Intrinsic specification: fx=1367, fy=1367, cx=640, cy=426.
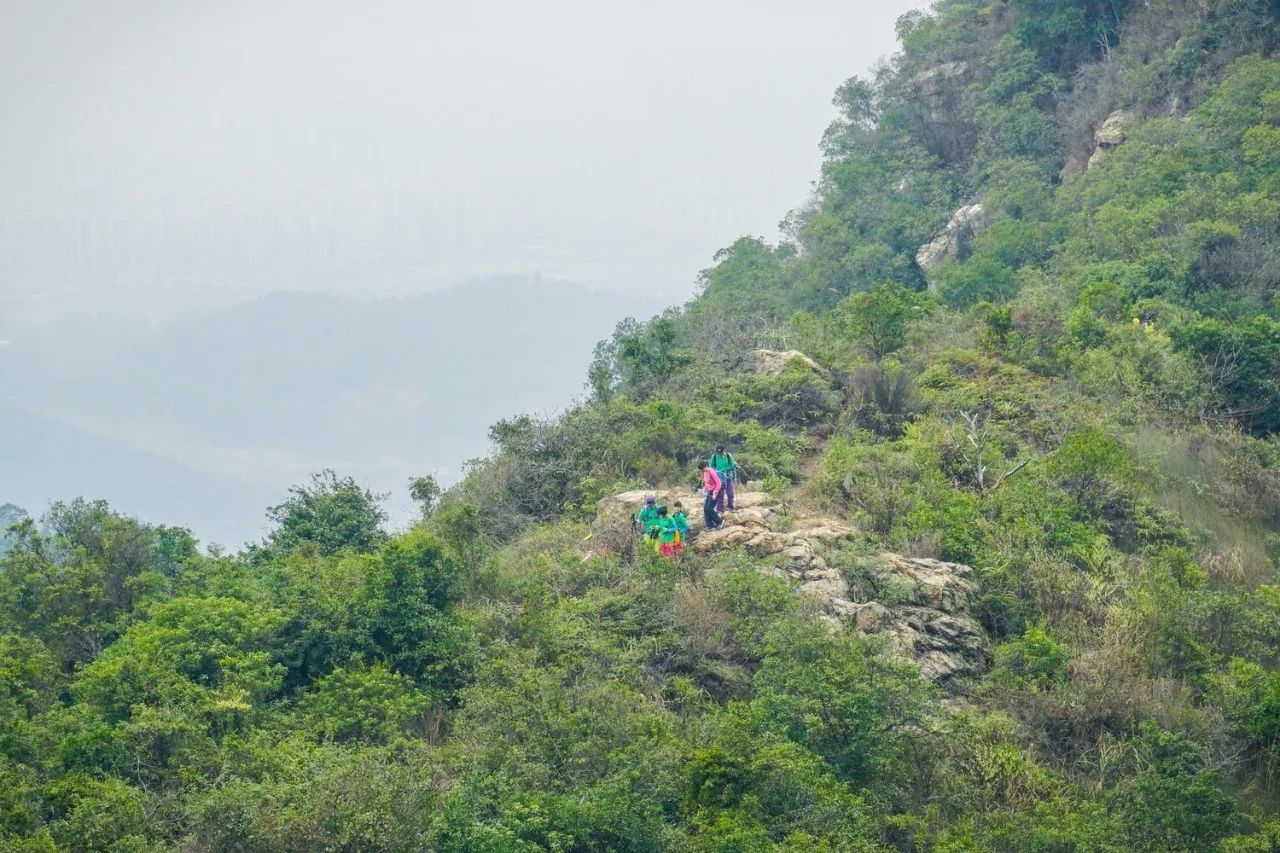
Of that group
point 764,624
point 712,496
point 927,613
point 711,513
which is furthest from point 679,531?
point 927,613

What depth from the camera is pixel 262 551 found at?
2611cm

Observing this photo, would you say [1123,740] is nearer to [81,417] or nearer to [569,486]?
[569,486]

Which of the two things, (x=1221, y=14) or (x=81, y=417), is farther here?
(x=81, y=417)

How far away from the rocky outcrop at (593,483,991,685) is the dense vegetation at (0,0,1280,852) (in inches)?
18.0

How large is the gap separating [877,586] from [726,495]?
3.73m

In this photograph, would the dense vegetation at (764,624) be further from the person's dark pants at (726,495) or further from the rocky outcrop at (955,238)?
the rocky outcrop at (955,238)

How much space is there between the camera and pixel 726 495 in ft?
75.5

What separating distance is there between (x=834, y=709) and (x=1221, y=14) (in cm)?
3566

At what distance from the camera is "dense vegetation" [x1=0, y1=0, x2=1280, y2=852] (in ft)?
50.6

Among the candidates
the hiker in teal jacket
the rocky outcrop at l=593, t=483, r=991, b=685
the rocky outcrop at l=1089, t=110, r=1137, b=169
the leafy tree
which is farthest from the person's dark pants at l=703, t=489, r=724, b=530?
the rocky outcrop at l=1089, t=110, r=1137, b=169

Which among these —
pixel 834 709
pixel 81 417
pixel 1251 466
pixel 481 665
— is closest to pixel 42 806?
pixel 481 665

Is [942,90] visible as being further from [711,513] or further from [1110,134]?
[711,513]

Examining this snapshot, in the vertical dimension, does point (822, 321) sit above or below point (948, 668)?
above

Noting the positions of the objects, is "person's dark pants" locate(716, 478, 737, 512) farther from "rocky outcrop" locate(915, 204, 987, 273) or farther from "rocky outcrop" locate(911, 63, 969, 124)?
"rocky outcrop" locate(911, 63, 969, 124)
